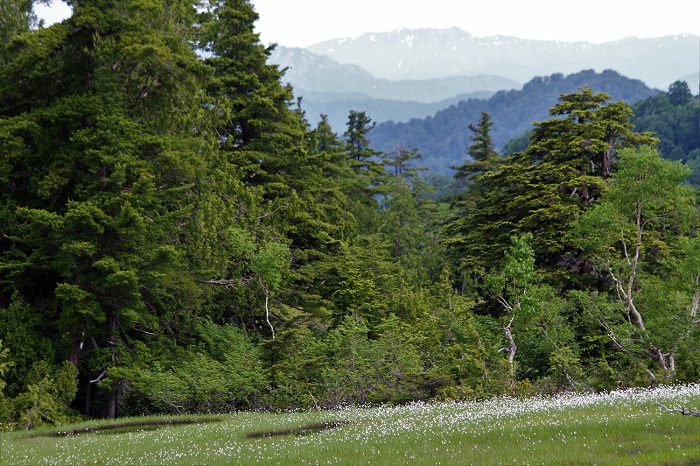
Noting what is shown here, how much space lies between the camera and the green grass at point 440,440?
8.82 metres

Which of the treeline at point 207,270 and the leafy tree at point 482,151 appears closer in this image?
the treeline at point 207,270

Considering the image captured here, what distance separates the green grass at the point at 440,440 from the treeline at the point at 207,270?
6.34 m

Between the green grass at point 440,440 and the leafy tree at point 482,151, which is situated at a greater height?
the leafy tree at point 482,151

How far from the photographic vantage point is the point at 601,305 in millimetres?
22094

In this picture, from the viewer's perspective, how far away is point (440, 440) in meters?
10.8

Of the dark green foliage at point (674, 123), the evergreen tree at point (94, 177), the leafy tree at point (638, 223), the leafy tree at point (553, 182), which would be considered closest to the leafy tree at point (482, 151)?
the leafy tree at point (553, 182)

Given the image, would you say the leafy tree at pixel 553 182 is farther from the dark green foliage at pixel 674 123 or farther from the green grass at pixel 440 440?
the dark green foliage at pixel 674 123

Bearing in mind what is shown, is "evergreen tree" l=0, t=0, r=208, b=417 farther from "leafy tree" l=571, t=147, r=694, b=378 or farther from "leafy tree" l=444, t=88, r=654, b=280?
"leafy tree" l=571, t=147, r=694, b=378

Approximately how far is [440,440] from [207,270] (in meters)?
16.7

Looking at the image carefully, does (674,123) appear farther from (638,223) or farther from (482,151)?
(638,223)

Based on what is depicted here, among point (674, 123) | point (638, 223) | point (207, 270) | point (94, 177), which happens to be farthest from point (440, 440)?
point (674, 123)

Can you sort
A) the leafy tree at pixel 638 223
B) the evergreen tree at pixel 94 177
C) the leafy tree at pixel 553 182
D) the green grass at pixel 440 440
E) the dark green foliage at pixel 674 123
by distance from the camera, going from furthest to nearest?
the dark green foliage at pixel 674 123 → the leafy tree at pixel 553 182 → the evergreen tree at pixel 94 177 → the leafy tree at pixel 638 223 → the green grass at pixel 440 440

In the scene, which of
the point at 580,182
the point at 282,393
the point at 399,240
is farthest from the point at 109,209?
the point at 399,240

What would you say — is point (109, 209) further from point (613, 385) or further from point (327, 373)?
point (613, 385)
